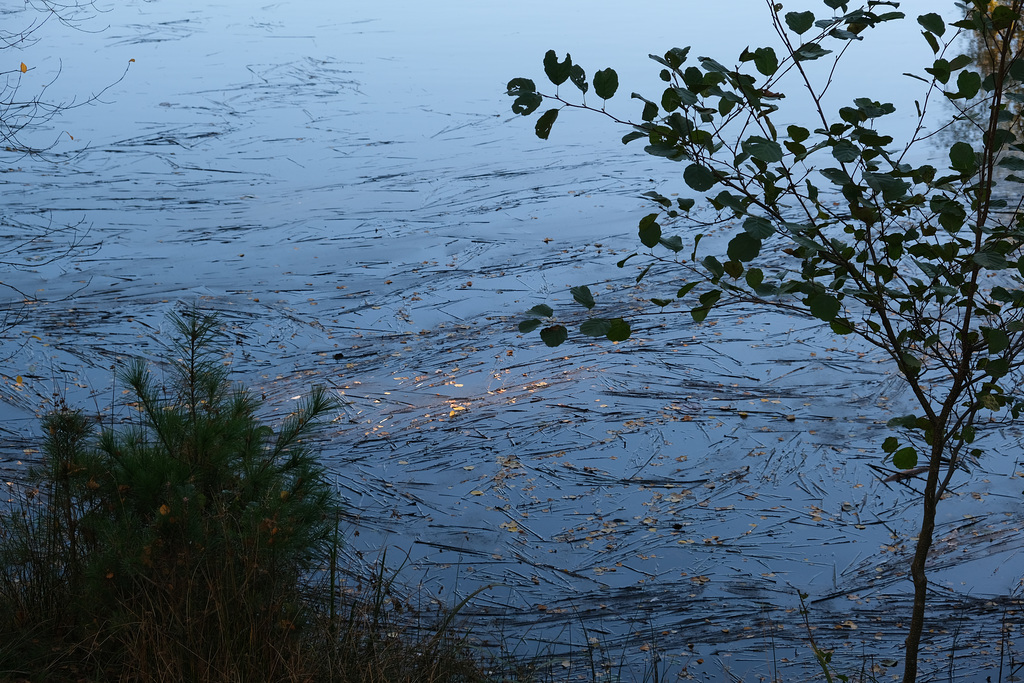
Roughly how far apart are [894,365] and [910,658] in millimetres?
3067

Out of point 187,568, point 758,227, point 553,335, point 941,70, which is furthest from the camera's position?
point 187,568

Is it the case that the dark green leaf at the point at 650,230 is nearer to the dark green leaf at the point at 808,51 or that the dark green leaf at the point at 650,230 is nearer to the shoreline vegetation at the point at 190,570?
the dark green leaf at the point at 808,51

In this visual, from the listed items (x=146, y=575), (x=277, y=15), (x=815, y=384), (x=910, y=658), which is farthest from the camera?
(x=277, y=15)

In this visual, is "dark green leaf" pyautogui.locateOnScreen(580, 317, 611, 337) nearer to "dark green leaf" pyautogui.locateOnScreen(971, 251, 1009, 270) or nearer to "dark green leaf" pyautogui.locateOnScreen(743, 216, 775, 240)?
"dark green leaf" pyautogui.locateOnScreen(743, 216, 775, 240)

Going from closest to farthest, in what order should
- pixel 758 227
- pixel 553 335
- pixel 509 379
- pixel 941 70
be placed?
pixel 758 227
pixel 553 335
pixel 941 70
pixel 509 379

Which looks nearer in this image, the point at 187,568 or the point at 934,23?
the point at 934,23

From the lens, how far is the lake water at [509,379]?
3.29 metres

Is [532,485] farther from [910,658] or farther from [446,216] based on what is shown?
[446,216]

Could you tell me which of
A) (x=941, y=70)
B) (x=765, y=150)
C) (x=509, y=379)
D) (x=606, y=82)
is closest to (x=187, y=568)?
(x=606, y=82)

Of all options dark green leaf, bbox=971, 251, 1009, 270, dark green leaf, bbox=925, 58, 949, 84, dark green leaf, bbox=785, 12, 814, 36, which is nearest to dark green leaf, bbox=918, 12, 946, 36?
dark green leaf, bbox=925, 58, 949, 84

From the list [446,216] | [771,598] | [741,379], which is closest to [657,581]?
[771,598]

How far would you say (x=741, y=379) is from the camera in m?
4.92

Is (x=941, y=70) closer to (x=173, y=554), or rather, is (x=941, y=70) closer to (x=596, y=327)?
(x=596, y=327)

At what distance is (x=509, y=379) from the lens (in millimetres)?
5016
